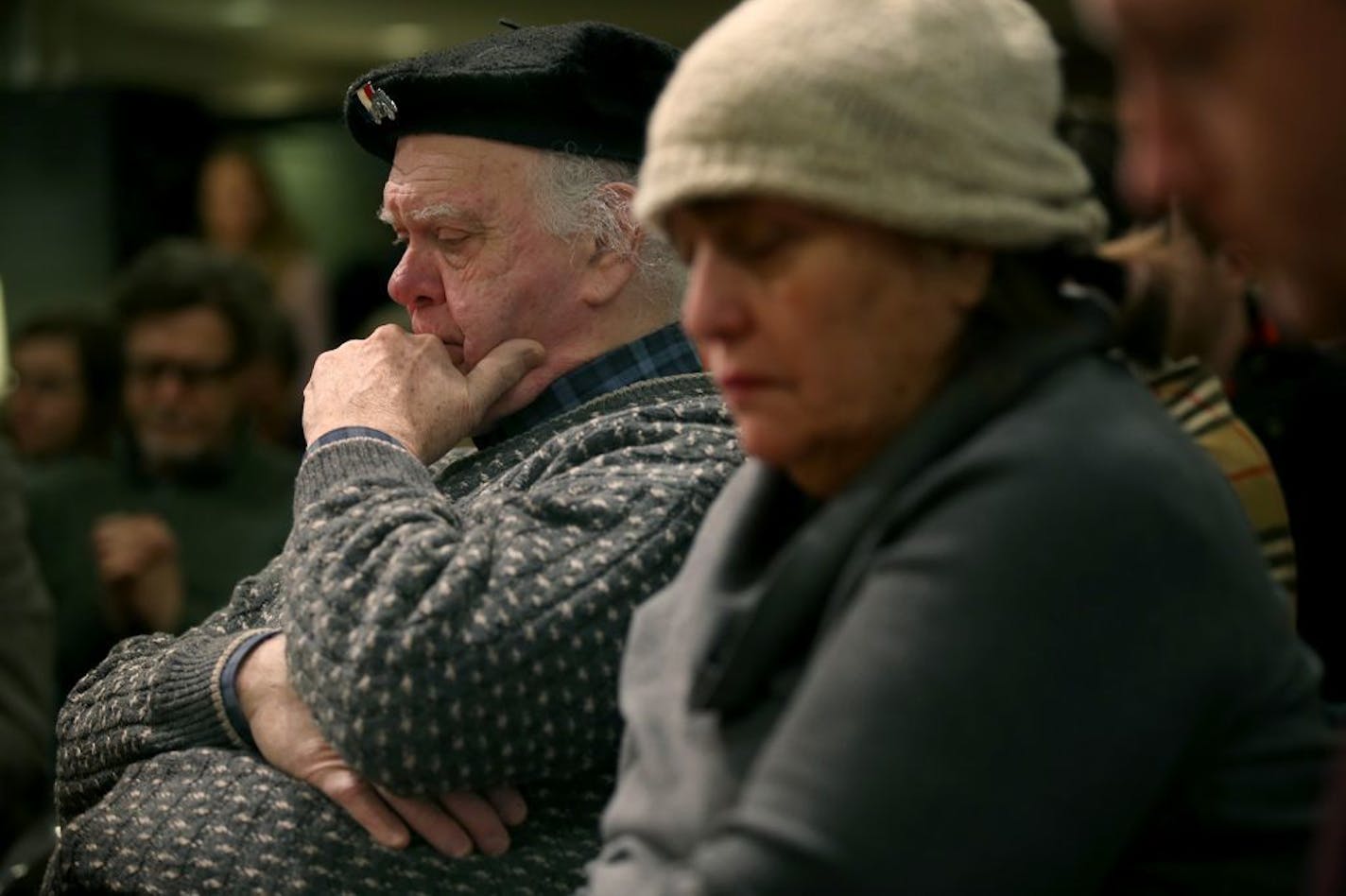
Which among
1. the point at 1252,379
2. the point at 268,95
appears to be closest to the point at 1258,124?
the point at 1252,379

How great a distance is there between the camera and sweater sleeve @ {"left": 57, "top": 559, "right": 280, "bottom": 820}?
2115mm

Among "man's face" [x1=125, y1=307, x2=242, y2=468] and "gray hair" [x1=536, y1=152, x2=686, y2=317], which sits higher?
"gray hair" [x1=536, y1=152, x2=686, y2=317]

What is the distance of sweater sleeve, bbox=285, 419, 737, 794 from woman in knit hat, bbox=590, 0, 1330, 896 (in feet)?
1.10

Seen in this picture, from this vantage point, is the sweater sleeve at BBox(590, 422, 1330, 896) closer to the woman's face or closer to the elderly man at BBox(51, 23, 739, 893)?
the woman's face

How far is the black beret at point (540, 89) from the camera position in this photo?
7.13ft

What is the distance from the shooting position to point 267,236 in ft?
20.2

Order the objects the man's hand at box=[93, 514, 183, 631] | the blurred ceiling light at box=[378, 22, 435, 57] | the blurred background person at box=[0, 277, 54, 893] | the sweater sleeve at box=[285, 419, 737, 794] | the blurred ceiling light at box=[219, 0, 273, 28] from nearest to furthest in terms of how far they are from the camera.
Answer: the sweater sleeve at box=[285, 419, 737, 794]
the blurred background person at box=[0, 277, 54, 893]
the man's hand at box=[93, 514, 183, 631]
the blurred ceiling light at box=[219, 0, 273, 28]
the blurred ceiling light at box=[378, 22, 435, 57]

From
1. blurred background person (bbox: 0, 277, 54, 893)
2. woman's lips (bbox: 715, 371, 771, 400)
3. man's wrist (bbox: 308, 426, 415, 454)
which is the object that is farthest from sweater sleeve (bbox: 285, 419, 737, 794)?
blurred background person (bbox: 0, 277, 54, 893)

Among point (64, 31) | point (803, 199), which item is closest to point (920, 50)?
point (803, 199)

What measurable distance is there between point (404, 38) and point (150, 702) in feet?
20.9

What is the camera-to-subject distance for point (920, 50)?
134 cm

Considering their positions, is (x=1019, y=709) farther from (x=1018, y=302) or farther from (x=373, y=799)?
(x=373, y=799)

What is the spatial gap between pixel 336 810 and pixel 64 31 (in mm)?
6111

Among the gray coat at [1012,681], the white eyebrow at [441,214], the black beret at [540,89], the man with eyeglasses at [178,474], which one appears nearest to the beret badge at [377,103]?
the black beret at [540,89]
